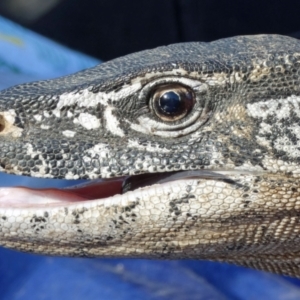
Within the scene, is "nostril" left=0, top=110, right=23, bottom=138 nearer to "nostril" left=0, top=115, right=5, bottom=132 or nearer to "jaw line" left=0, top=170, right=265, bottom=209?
"nostril" left=0, top=115, right=5, bottom=132

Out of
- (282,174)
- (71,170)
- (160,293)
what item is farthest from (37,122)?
(160,293)

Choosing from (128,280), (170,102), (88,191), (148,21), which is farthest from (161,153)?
(148,21)

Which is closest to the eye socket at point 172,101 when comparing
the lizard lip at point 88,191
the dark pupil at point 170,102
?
the dark pupil at point 170,102

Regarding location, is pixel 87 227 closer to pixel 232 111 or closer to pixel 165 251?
pixel 165 251

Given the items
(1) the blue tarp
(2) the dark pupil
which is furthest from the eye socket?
(1) the blue tarp

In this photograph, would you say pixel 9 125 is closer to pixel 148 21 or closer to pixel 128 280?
pixel 128 280

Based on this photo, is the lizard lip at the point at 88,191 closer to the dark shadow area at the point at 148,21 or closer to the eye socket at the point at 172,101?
the eye socket at the point at 172,101
